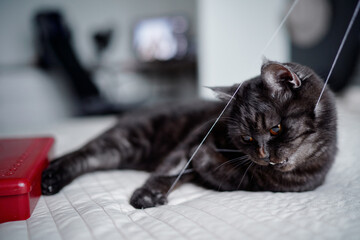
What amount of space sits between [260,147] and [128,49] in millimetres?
3916

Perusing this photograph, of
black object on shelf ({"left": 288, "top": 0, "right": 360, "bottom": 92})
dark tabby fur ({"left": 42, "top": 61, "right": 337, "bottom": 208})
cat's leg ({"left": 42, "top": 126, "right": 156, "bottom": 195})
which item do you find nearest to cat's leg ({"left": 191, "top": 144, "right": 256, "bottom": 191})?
dark tabby fur ({"left": 42, "top": 61, "right": 337, "bottom": 208})

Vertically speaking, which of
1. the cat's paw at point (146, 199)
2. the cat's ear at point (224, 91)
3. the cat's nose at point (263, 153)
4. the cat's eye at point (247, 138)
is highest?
the cat's ear at point (224, 91)

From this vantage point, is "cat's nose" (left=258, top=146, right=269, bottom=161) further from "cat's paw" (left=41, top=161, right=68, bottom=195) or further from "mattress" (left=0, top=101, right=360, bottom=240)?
"cat's paw" (left=41, top=161, right=68, bottom=195)

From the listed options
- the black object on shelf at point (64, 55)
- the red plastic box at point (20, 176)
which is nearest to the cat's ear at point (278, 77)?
the red plastic box at point (20, 176)

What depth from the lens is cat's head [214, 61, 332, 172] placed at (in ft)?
2.64

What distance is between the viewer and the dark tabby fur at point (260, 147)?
81 centimetres

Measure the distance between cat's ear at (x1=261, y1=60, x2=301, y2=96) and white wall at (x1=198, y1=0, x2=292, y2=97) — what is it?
175 cm

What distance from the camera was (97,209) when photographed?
0.77 meters

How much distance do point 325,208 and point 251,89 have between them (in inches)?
15.2

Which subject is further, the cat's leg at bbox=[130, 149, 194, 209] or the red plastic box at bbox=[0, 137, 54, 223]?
the cat's leg at bbox=[130, 149, 194, 209]

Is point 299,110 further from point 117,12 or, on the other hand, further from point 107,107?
point 117,12

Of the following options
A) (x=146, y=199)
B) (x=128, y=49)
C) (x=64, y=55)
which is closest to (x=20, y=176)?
(x=146, y=199)

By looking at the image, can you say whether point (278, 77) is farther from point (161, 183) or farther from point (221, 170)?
point (161, 183)

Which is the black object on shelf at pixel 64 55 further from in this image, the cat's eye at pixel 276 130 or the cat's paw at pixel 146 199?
the cat's eye at pixel 276 130
